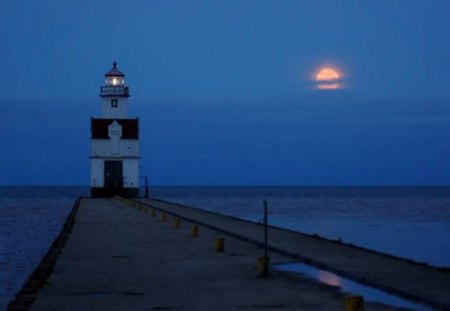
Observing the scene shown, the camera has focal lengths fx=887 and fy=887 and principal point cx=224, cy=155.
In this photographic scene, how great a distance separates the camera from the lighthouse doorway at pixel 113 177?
205 ft

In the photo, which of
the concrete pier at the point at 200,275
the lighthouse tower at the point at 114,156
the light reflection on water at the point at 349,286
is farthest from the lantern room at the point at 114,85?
the light reflection on water at the point at 349,286

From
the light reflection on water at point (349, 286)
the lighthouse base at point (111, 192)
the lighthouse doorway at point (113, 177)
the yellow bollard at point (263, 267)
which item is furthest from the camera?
the lighthouse base at point (111, 192)

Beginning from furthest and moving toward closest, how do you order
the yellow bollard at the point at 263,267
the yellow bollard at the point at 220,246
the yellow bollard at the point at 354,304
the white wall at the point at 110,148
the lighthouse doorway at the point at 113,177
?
the white wall at the point at 110,148, the lighthouse doorway at the point at 113,177, the yellow bollard at the point at 220,246, the yellow bollard at the point at 263,267, the yellow bollard at the point at 354,304

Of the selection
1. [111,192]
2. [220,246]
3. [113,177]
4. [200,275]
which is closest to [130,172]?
[113,177]

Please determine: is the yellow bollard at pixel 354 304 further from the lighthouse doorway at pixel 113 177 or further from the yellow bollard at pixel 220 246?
the lighthouse doorway at pixel 113 177

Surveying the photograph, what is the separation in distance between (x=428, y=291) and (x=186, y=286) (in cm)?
374

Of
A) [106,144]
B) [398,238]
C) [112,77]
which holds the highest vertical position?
[112,77]

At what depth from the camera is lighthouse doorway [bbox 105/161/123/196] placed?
62.6 metres

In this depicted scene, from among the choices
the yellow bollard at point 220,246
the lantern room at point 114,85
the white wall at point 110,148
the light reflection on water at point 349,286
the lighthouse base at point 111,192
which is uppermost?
the lantern room at point 114,85

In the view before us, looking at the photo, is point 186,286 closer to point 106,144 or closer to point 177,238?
point 177,238

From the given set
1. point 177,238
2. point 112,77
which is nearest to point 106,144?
point 112,77

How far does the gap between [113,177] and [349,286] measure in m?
50.1

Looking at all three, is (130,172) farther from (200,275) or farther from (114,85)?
(200,275)

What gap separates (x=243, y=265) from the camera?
1692 cm
